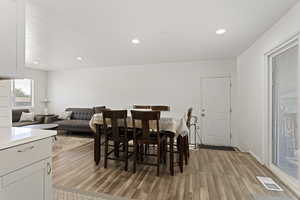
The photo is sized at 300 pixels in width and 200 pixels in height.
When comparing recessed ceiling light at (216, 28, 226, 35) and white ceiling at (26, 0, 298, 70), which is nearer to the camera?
white ceiling at (26, 0, 298, 70)

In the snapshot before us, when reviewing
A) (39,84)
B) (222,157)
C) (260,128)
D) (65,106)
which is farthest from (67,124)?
(260,128)

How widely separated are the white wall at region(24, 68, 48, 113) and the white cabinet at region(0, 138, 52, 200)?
6192mm

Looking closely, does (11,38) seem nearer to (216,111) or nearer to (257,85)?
(257,85)

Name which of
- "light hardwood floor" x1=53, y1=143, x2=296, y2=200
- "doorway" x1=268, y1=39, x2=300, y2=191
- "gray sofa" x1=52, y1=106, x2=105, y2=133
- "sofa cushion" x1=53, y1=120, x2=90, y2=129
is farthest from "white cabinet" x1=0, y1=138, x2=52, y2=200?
"sofa cushion" x1=53, y1=120, x2=90, y2=129

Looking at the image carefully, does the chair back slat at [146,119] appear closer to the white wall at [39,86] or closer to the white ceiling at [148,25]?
the white ceiling at [148,25]

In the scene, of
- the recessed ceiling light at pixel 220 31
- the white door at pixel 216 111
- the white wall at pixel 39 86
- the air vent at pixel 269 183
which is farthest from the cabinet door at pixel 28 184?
the white wall at pixel 39 86

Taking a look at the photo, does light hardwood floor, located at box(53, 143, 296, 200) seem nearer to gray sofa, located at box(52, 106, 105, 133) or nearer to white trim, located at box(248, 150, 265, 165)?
white trim, located at box(248, 150, 265, 165)

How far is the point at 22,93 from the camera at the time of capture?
19.8 feet

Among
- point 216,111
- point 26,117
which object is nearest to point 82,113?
point 26,117

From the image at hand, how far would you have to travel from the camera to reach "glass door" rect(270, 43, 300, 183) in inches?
90.4

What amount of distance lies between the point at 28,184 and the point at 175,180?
1.95 metres

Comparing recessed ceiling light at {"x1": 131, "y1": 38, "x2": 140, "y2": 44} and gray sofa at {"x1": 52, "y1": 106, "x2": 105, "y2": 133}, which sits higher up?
recessed ceiling light at {"x1": 131, "y1": 38, "x2": 140, "y2": 44}

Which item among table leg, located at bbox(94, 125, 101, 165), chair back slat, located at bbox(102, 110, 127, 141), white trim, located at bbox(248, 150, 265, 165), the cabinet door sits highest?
chair back slat, located at bbox(102, 110, 127, 141)

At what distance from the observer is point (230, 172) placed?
109 inches
